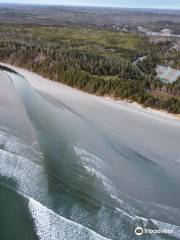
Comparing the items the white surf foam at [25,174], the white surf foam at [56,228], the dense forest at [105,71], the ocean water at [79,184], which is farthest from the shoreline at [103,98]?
the white surf foam at [56,228]

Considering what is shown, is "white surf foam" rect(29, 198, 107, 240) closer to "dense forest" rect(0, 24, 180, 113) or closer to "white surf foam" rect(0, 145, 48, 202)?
"white surf foam" rect(0, 145, 48, 202)

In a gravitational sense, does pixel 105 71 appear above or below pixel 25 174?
below

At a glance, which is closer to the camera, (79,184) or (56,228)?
(56,228)

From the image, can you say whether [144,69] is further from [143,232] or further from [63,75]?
[143,232]

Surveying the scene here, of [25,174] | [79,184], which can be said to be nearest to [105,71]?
[25,174]

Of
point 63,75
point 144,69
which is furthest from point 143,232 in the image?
point 144,69

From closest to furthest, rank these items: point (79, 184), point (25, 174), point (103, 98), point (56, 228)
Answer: point (56, 228) < point (79, 184) < point (25, 174) < point (103, 98)

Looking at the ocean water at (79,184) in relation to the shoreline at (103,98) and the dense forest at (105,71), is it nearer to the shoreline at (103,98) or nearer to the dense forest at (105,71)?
the shoreline at (103,98)

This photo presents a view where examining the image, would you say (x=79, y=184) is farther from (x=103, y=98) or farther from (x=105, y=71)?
(x=105, y=71)
